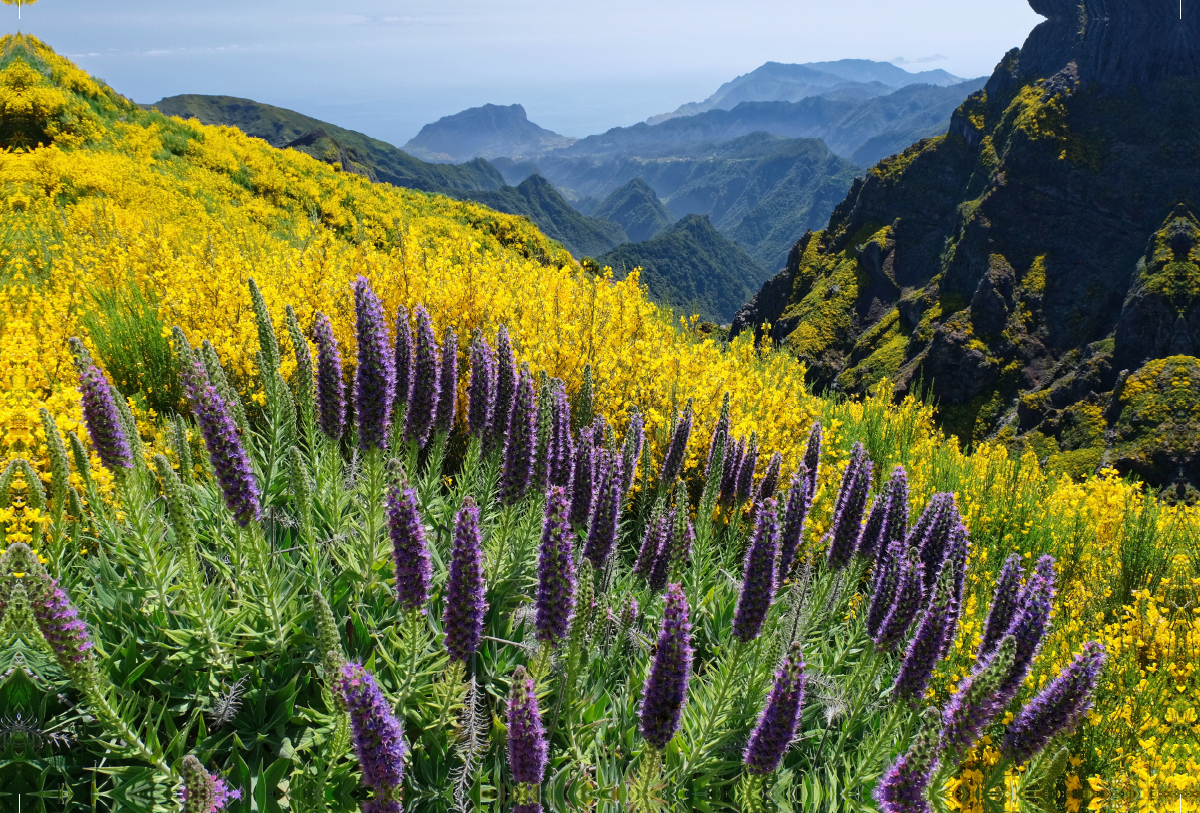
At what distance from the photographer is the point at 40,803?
110 inches

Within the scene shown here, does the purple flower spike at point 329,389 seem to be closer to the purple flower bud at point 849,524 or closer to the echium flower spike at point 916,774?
the purple flower bud at point 849,524

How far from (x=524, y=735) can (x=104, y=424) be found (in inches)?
108

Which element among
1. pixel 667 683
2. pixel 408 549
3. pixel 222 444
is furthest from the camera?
pixel 222 444

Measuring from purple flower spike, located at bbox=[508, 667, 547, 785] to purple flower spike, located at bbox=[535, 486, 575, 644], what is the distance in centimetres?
58

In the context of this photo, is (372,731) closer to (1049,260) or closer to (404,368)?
(404,368)

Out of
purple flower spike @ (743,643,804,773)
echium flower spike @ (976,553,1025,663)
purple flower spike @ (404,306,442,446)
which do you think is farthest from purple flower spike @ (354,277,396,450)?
echium flower spike @ (976,553,1025,663)

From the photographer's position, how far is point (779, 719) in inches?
117

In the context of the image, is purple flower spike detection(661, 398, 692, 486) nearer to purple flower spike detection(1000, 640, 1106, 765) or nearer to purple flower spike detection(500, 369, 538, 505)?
purple flower spike detection(500, 369, 538, 505)

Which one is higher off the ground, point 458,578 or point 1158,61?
point 1158,61

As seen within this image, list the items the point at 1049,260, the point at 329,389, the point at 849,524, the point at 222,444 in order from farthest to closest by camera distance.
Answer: the point at 1049,260, the point at 849,524, the point at 329,389, the point at 222,444

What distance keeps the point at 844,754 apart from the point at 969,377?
3710 inches

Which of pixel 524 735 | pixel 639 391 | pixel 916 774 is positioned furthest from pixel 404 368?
pixel 639 391

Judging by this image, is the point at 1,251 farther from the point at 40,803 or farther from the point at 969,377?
the point at 969,377

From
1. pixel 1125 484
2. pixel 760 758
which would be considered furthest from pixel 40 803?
pixel 1125 484
